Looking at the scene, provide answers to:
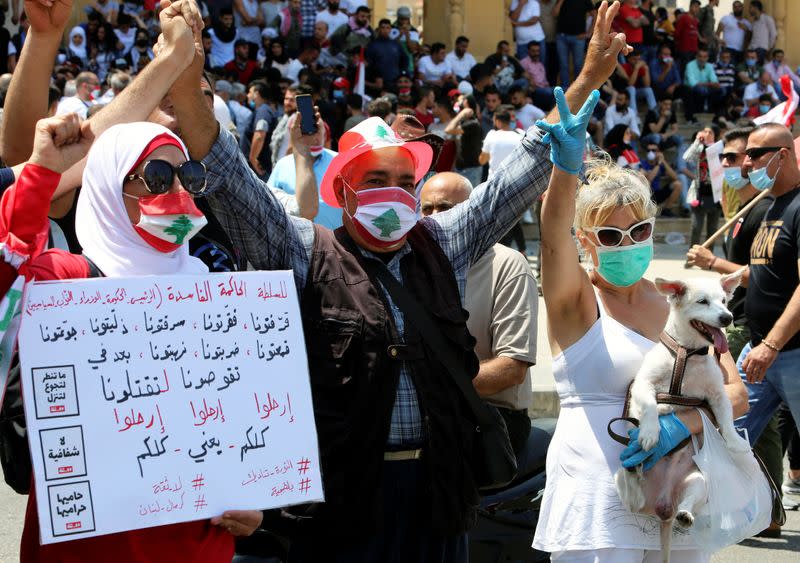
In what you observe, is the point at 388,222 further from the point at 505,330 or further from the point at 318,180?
the point at 318,180

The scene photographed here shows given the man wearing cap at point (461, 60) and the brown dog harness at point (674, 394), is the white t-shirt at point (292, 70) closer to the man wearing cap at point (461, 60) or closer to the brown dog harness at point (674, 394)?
the man wearing cap at point (461, 60)

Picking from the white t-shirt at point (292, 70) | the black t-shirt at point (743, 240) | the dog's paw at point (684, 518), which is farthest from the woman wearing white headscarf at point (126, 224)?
the white t-shirt at point (292, 70)

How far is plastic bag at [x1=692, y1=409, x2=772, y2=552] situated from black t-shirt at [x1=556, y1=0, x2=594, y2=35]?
20.8 metres

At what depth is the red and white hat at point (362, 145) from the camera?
3.49 m

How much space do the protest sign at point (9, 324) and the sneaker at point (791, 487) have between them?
5.45 metres

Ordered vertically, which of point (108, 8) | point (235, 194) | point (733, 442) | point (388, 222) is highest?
point (108, 8)

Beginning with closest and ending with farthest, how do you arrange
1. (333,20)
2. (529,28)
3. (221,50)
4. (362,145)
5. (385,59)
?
1. (362,145)
2. (221,50)
3. (385,59)
4. (333,20)
5. (529,28)

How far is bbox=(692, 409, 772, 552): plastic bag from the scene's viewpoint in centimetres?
351

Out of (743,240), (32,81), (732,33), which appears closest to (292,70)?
(732,33)

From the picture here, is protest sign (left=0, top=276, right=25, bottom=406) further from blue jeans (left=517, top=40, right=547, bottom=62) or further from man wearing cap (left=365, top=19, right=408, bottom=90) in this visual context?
blue jeans (left=517, top=40, right=547, bottom=62)

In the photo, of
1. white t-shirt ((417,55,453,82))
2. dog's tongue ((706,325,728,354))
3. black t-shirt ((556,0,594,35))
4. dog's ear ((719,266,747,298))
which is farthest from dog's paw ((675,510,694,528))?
black t-shirt ((556,0,594,35))

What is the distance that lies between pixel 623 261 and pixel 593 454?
0.64 meters

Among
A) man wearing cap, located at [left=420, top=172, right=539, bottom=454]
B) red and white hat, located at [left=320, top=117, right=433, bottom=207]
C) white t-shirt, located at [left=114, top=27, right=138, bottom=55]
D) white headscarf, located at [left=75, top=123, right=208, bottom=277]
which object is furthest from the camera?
white t-shirt, located at [left=114, top=27, right=138, bottom=55]

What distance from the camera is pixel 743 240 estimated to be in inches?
259
